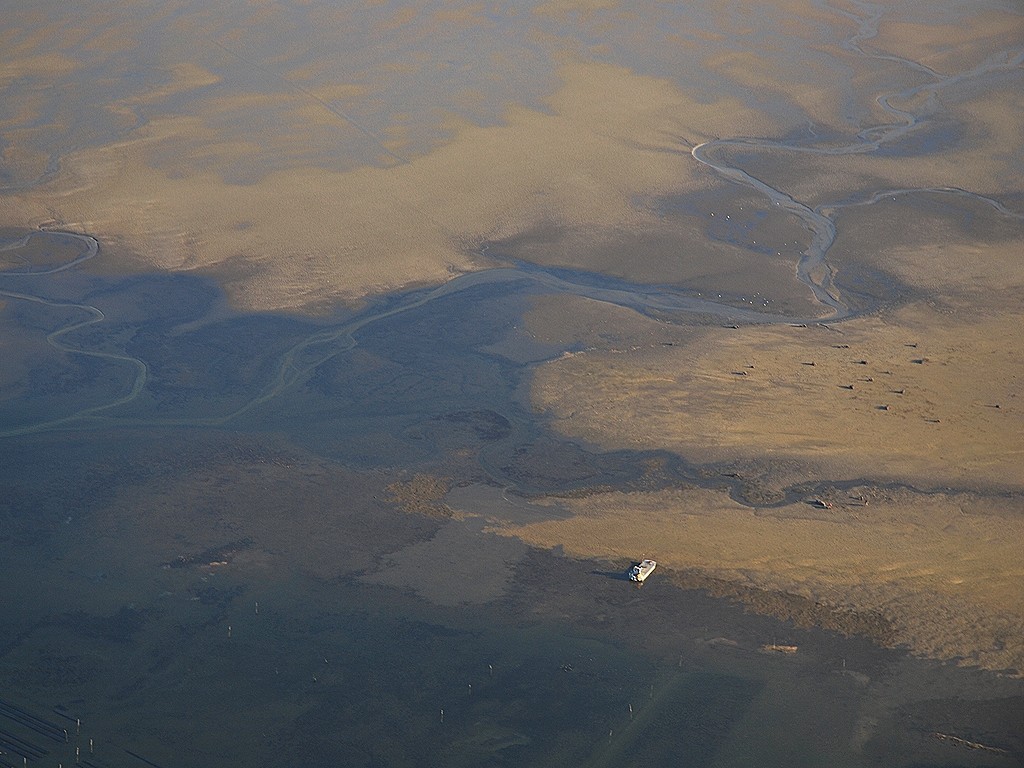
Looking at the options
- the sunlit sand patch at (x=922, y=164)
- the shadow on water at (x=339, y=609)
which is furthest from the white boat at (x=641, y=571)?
the sunlit sand patch at (x=922, y=164)

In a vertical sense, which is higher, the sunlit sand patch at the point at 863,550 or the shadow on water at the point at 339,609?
the sunlit sand patch at the point at 863,550

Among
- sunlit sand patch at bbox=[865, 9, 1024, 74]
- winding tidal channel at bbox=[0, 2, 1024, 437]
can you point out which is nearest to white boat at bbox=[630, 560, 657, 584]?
winding tidal channel at bbox=[0, 2, 1024, 437]

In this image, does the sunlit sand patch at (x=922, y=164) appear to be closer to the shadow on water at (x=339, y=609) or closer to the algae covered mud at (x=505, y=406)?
the algae covered mud at (x=505, y=406)

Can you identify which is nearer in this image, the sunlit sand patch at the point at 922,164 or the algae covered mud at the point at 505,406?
the algae covered mud at the point at 505,406

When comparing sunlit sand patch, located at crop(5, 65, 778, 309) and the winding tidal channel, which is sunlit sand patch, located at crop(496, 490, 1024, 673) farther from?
sunlit sand patch, located at crop(5, 65, 778, 309)

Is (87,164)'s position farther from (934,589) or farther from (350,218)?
(934,589)

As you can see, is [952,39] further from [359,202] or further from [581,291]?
[359,202]
